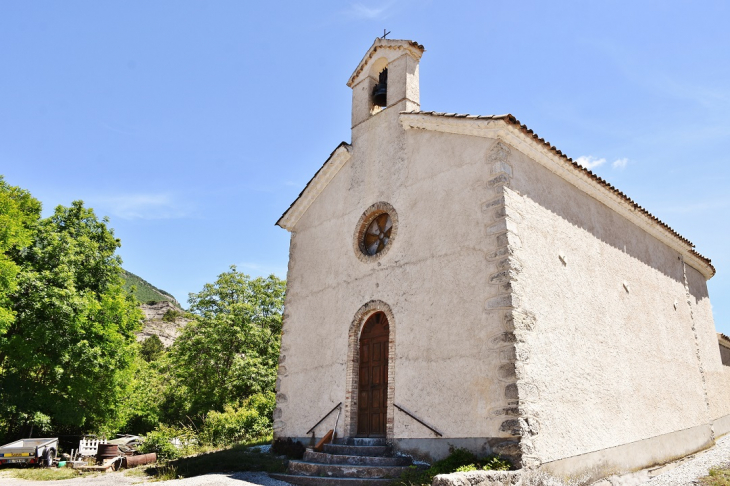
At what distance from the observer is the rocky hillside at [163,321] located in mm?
57000

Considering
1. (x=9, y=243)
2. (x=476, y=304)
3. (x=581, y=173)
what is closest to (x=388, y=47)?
(x=581, y=173)

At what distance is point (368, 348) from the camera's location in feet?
34.3

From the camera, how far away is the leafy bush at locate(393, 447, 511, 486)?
7133 millimetres

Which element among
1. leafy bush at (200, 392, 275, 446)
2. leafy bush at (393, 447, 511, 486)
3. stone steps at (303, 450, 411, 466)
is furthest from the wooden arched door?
leafy bush at (200, 392, 275, 446)

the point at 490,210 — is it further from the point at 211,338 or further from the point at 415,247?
the point at 211,338

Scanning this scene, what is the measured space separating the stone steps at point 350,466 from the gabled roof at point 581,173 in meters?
6.21

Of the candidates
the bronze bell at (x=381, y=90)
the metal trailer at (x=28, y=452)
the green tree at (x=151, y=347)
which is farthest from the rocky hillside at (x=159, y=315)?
the bronze bell at (x=381, y=90)

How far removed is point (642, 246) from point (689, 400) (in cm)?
418

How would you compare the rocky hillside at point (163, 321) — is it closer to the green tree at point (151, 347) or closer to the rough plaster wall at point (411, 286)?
the green tree at point (151, 347)

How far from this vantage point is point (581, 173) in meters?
10.5

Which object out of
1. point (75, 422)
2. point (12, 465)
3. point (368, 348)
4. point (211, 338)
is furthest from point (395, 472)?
point (211, 338)

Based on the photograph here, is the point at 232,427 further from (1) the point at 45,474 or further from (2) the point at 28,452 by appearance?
(1) the point at 45,474

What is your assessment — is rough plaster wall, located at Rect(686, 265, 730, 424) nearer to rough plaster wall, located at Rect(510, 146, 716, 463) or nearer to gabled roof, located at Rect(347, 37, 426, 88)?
rough plaster wall, located at Rect(510, 146, 716, 463)

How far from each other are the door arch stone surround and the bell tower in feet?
15.4
